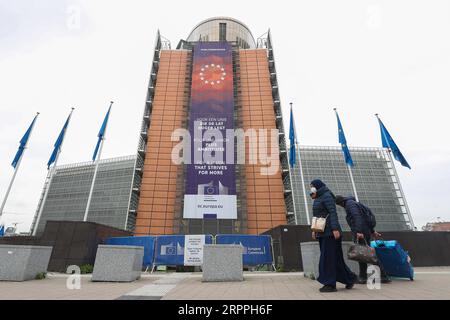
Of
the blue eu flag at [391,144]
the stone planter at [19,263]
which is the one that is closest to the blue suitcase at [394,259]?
the stone planter at [19,263]

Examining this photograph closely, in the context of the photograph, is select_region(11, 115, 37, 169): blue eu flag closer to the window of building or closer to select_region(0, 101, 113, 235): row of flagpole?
select_region(0, 101, 113, 235): row of flagpole

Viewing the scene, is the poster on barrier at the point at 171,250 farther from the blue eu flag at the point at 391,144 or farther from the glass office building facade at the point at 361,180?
Result: the glass office building facade at the point at 361,180

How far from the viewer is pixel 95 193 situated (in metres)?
62.6

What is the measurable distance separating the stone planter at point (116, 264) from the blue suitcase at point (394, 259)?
7188 millimetres

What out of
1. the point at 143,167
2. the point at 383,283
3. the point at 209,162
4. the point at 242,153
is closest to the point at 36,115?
the point at 143,167

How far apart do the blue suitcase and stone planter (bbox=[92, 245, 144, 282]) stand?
7.19 m

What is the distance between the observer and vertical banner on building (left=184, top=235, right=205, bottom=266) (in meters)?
12.7

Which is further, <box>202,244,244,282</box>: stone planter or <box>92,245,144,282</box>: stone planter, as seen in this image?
<box>202,244,244,282</box>: stone planter

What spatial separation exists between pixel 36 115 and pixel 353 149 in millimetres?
65341

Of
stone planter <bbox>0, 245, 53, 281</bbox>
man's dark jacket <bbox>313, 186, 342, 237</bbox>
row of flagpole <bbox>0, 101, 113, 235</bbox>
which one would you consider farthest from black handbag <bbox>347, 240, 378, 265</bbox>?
row of flagpole <bbox>0, 101, 113, 235</bbox>

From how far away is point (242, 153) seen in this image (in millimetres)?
30750

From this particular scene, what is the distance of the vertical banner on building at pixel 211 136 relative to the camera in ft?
87.4
